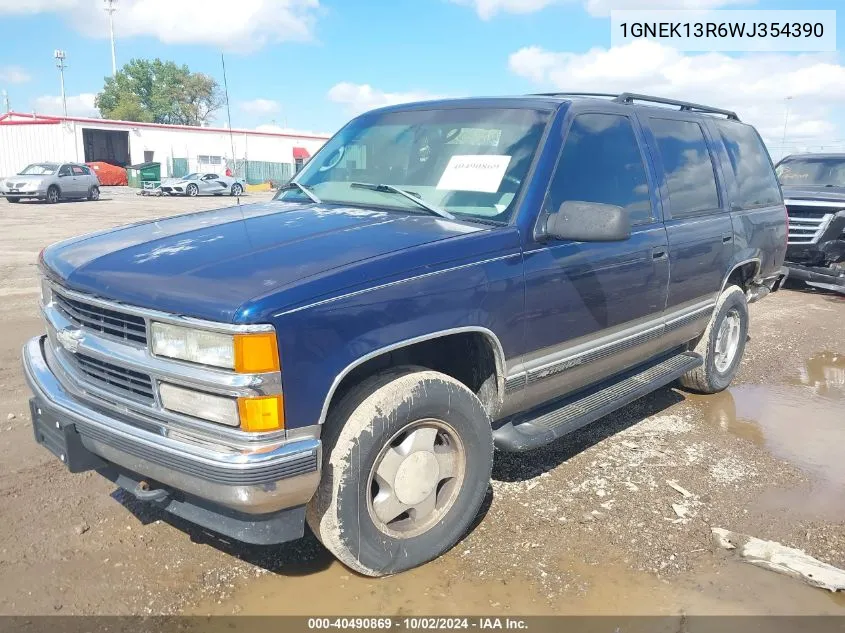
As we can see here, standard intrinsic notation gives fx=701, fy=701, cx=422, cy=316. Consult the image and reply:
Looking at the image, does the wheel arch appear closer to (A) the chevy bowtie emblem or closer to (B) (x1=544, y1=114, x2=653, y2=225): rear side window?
(B) (x1=544, y1=114, x2=653, y2=225): rear side window

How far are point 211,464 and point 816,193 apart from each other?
10598mm

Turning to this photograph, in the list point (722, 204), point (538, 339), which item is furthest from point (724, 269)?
point (538, 339)

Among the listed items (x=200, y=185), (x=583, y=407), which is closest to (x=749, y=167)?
(x=583, y=407)

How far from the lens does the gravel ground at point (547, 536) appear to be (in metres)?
2.84

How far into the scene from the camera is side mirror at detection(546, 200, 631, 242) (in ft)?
10.3

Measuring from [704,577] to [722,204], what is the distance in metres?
2.83

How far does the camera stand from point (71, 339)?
284 centimetres

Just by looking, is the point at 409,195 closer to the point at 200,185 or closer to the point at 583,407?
the point at 583,407

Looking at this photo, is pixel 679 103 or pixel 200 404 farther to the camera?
pixel 679 103

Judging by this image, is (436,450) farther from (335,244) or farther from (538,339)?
(335,244)

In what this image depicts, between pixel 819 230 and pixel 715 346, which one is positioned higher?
pixel 819 230

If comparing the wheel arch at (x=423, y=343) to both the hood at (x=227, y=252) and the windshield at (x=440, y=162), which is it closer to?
the hood at (x=227, y=252)

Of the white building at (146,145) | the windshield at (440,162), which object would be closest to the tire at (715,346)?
the windshield at (440,162)

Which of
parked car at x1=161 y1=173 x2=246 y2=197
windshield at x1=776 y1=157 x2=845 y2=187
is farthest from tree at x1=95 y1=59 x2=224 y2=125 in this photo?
windshield at x1=776 y1=157 x2=845 y2=187
